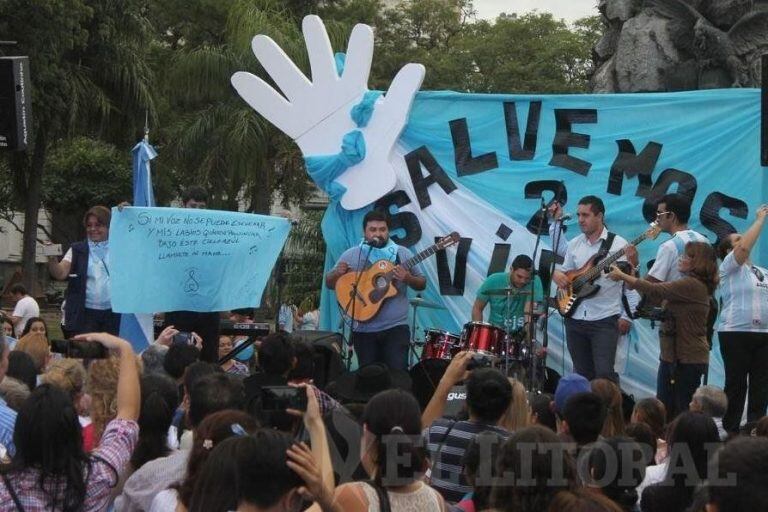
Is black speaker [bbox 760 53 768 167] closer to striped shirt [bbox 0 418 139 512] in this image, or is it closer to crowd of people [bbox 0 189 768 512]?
crowd of people [bbox 0 189 768 512]

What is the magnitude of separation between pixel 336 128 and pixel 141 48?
19627mm

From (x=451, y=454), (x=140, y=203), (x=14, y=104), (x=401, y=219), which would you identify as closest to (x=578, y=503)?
(x=451, y=454)

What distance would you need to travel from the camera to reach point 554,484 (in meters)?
3.88

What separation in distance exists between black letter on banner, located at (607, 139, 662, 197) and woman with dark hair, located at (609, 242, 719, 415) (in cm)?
219

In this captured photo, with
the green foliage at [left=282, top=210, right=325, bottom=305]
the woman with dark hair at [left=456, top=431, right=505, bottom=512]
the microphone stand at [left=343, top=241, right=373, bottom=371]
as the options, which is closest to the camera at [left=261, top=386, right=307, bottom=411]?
the woman with dark hair at [left=456, top=431, right=505, bottom=512]

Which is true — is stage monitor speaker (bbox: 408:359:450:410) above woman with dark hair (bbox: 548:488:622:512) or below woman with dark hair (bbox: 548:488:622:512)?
below

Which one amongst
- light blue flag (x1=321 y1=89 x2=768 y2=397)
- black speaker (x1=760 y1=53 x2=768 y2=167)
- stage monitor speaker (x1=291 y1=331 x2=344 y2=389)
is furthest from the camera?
light blue flag (x1=321 y1=89 x2=768 y2=397)

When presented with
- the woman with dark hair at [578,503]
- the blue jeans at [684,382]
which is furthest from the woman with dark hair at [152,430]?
the blue jeans at [684,382]

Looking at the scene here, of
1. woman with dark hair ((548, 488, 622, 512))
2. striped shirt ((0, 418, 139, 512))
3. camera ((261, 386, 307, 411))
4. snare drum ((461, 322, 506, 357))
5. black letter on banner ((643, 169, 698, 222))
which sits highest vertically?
black letter on banner ((643, 169, 698, 222))

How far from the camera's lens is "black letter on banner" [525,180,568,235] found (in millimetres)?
11852

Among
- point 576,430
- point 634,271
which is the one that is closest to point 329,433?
point 576,430

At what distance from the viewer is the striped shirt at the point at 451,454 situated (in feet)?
17.8

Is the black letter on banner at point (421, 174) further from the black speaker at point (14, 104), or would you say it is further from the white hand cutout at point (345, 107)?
the black speaker at point (14, 104)

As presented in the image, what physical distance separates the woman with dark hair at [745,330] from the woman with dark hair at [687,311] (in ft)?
0.49
